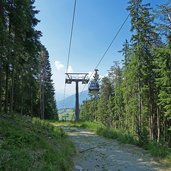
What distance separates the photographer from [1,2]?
20656mm

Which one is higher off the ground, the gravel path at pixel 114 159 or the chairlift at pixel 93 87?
the chairlift at pixel 93 87

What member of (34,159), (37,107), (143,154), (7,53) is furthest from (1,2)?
(37,107)

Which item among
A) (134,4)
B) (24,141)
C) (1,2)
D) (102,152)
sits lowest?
(102,152)

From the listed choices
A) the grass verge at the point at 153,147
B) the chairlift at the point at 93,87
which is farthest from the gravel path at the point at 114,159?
the chairlift at the point at 93,87

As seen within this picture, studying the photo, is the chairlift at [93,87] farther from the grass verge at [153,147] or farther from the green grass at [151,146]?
the grass verge at [153,147]

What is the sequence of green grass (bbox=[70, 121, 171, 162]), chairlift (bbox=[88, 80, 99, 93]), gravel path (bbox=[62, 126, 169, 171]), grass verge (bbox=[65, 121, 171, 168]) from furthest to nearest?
chairlift (bbox=[88, 80, 99, 93]), green grass (bbox=[70, 121, 171, 162]), grass verge (bbox=[65, 121, 171, 168]), gravel path (bbox=[62, 126, 169, 171])

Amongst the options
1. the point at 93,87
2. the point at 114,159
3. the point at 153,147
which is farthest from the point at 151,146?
the point at 93,87

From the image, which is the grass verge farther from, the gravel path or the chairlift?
the chairlift

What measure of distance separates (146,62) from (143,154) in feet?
60.3

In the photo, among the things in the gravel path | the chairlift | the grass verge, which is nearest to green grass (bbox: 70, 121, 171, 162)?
the grass verge

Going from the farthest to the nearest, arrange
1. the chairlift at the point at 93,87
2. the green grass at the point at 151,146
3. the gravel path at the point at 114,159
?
the chairlift at the point at 93,87, the green grass at the point at 151,146, the gravel path at the point at 114,159

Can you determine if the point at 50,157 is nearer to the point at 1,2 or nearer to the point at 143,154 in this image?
the point at 143,154

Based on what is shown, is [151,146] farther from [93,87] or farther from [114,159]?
[93,87]

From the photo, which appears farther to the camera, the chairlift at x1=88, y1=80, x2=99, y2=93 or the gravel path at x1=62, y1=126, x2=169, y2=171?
the chairlift at x1=88, y1=80, x2=99, y2=93
